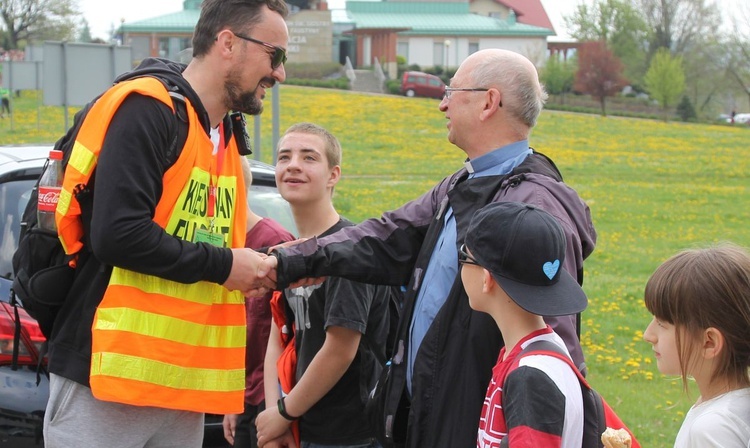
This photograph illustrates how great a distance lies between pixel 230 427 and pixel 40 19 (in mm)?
64073

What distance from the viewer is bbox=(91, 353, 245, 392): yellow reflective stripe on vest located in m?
2.98

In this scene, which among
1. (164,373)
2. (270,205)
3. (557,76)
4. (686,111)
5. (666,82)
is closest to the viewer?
(164,373)

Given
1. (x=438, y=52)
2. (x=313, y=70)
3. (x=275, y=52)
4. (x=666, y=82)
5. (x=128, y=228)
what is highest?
(x=438, y=52)

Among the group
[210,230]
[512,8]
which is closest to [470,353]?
[210,230]

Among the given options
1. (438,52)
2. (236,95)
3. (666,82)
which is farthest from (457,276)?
(438,52)

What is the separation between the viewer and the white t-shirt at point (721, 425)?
2439 mm

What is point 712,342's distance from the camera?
2.62m

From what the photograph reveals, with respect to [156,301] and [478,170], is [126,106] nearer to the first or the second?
[156,301]

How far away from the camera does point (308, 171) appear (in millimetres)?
3996

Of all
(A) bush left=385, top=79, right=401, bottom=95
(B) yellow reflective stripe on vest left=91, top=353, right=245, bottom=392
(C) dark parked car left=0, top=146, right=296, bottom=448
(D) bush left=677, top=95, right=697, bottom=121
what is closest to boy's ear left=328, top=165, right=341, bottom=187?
(B) yellow reflective stripe on vest left=91, top=353, right=245, bottom=392

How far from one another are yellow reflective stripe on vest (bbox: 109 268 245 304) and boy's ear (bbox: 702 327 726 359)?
5.47 feet

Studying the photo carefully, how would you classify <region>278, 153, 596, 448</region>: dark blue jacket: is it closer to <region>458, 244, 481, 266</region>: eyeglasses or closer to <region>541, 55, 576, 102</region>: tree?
<region>458, 244, 481, 266</region>: eyeglasses

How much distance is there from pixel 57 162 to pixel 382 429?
142cm

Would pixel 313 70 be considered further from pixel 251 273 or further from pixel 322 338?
pixel 251 273
